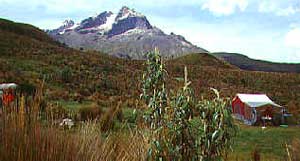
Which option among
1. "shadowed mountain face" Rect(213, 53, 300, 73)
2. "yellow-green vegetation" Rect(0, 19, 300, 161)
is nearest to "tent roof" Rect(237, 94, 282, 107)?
"yellow-green vegetation" Rect(0, 19, 300, 161)

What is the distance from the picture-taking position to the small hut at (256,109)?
19.3 m

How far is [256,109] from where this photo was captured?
773 inches

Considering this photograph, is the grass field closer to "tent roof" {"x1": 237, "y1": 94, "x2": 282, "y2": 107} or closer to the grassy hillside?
"tent roof" {"x1": 237, "y1": 94, "x2": 282, "y2": 107}

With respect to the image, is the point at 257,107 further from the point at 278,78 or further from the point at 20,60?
the point at 278,78

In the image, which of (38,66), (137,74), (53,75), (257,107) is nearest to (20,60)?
(38,66)

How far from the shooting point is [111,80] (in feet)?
105

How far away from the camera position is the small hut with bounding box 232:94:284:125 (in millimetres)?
19344

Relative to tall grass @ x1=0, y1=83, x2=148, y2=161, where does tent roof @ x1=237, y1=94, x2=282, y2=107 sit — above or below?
below

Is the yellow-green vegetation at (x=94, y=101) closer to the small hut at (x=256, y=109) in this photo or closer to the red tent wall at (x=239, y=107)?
the small hut at (x=256, y=109)

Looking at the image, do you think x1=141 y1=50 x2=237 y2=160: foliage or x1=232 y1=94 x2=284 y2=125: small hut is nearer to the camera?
x1=141 y1=50 x2=237 y2=160: foliage

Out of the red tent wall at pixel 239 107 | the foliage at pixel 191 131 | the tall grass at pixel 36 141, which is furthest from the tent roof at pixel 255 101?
the tall grass at pixel 36 141

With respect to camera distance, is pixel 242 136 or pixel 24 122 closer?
pixel 24 122

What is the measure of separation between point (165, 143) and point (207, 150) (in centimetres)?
37

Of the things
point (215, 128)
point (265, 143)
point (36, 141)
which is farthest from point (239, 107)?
point (36, 141)
